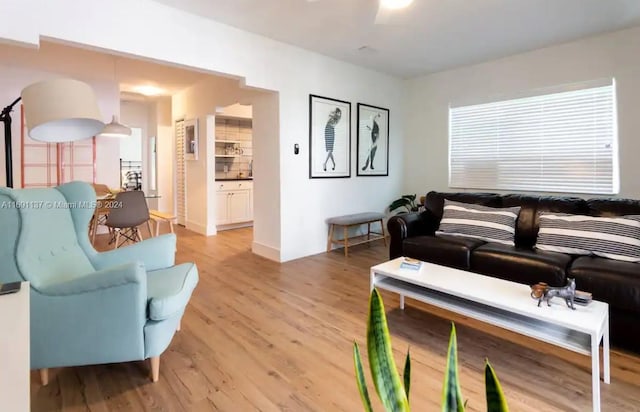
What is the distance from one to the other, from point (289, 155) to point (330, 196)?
34.2 inches

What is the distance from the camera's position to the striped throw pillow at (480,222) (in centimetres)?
313

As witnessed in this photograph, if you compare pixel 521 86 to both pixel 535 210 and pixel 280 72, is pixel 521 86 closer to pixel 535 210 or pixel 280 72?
pixel 535 210

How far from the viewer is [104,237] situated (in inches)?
219

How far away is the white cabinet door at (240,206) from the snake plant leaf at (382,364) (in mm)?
5703

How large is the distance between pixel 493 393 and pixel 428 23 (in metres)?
3.52

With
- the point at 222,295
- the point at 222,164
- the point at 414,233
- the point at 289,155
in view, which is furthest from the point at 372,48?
the point at 222,164

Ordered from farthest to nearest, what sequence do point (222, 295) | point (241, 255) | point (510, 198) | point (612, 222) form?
point (241, 255) → point (510, 198) → point (222, 295) → point (612, 222)

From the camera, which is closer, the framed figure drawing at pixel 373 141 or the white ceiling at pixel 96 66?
the white ceiling at pixel 96 66

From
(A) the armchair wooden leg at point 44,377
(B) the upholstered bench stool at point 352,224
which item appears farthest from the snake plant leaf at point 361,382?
(B) the upholstered bench stool at point 352,224

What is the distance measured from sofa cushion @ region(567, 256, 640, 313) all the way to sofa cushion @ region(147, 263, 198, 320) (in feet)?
8.17

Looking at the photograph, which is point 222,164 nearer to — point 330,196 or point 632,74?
point 330,196

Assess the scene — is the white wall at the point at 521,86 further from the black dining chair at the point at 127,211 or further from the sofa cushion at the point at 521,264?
the black dining chair at the point at 127,211

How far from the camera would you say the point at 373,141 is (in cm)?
521

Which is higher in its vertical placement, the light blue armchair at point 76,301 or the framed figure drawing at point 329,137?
the framed figure drawing at point 329,137
